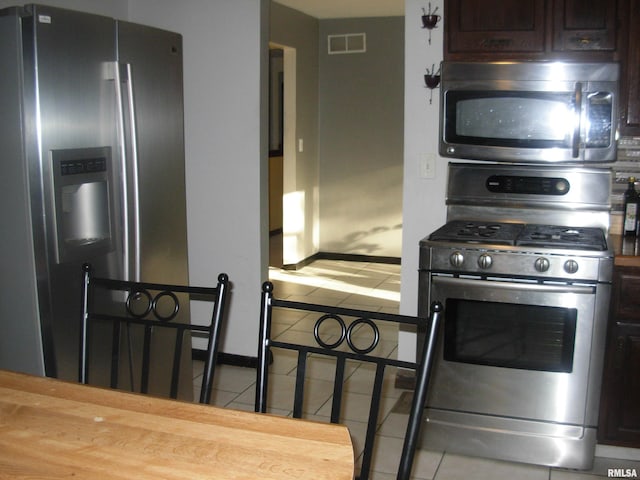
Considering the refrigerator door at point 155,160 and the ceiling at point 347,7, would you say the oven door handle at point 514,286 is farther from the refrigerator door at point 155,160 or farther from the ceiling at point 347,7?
the ceiling at point 347,7

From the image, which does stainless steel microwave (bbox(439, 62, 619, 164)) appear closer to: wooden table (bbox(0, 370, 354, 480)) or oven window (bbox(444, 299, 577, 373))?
oven window (bbox(444, 299, 577, 373))

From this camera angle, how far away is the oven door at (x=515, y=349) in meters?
2.90

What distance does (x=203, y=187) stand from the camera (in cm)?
413

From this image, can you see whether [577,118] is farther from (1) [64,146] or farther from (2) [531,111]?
(1) [64,146]

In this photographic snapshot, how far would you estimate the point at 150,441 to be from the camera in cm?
133

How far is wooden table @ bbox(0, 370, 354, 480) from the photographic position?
4.00 ft

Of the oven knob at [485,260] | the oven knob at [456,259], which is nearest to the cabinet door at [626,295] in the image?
the oven knob at [485,260]

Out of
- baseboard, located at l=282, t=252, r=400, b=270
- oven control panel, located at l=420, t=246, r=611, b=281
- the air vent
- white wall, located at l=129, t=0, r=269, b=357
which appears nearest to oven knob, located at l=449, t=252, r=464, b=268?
oven control panel, located at l=420, t=246, r=611, b=281

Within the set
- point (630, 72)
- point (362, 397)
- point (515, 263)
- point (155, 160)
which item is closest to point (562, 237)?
point (515, 263)

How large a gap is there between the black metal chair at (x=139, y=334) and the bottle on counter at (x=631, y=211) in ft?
6.33

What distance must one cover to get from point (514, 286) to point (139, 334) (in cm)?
154

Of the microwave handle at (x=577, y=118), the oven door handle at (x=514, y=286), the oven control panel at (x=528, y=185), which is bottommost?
the oven door handle at (x=514, y=286)

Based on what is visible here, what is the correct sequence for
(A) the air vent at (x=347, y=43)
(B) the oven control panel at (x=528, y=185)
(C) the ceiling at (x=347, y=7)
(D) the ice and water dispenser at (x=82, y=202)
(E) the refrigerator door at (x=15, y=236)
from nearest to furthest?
(E) the refrigerator door at (x=15, y=236)
(D) the ice and water dispenser at (x=82, y=202)
(B) the oven control panel at (x=528, y=185)
(C) the ceiling at (x=347, y=7)
(A) the air vent at (x=347, y=43)

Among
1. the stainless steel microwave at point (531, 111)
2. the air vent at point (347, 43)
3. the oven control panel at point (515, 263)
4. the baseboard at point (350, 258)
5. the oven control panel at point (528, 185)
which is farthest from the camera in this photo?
the baseboard at point (350, 258)
